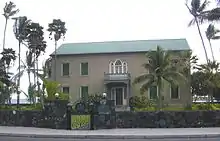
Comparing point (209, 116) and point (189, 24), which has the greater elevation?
point (189, 24)

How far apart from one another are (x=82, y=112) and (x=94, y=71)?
77.9 ft

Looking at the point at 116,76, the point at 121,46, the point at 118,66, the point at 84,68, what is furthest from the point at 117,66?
the point at 84,68

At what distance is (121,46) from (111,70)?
3798 mm

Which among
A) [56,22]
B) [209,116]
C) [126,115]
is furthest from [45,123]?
[56,22]

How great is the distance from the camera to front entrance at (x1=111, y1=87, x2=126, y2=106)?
4906 cm

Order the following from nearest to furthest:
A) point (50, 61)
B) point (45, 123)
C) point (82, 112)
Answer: point (82, 112) < point (45, 123) < point (50, 61)

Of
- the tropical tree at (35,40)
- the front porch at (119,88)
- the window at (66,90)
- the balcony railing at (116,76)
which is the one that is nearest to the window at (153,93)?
the front porch at (119,88)

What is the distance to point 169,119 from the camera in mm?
27938

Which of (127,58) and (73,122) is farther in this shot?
(127,58)

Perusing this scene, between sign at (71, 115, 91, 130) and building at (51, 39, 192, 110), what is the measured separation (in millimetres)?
21304

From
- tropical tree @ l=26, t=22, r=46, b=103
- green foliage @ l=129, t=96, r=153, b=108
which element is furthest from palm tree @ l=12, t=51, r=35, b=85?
green foliage @ l=129, t=96, r=153, b=108

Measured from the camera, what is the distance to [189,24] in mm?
47438

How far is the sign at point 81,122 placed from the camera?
2662 cm

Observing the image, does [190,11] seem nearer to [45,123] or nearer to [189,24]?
[189,24]
